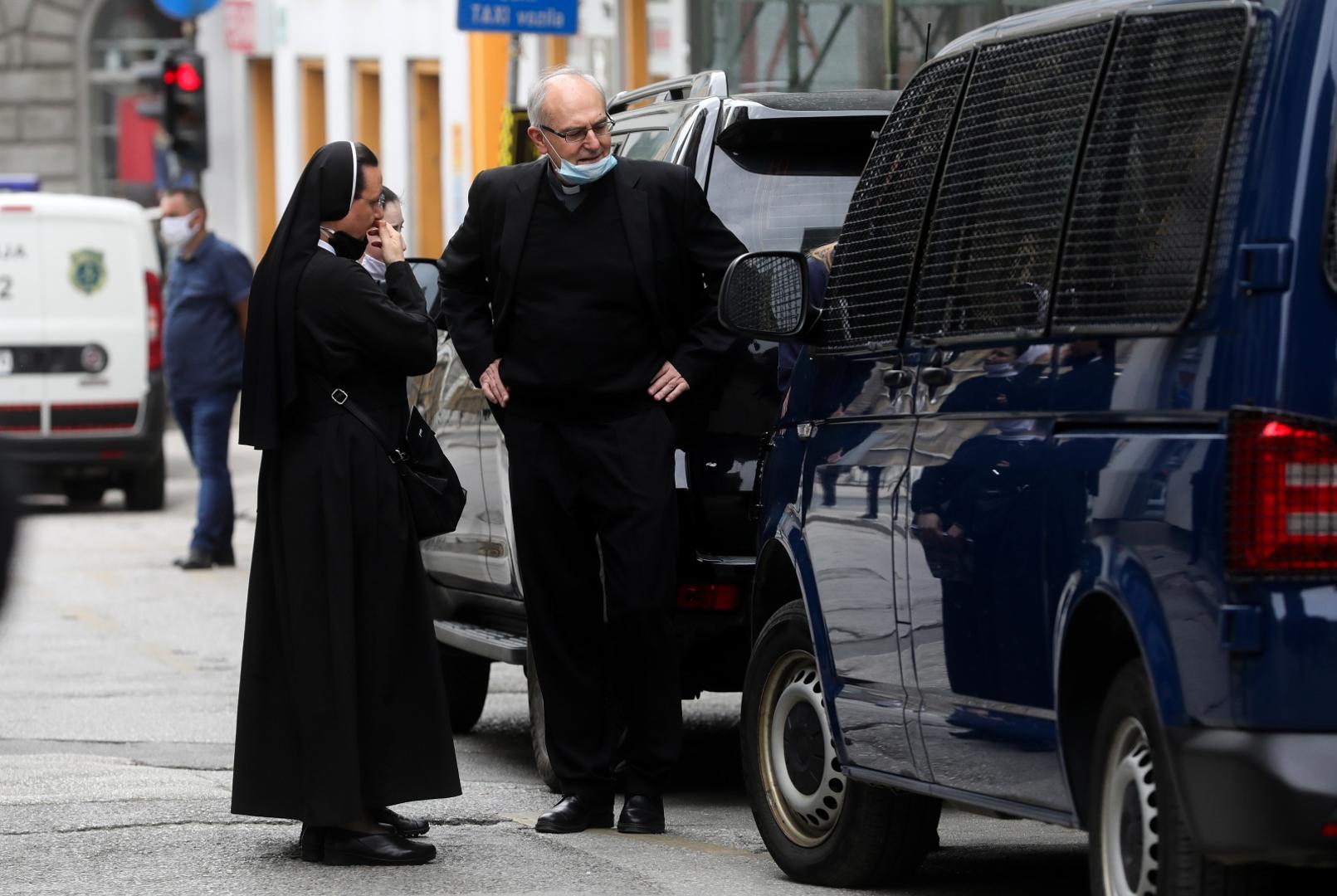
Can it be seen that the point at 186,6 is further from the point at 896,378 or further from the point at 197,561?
the point at 896,378

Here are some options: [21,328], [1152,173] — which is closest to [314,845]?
[1152,173]

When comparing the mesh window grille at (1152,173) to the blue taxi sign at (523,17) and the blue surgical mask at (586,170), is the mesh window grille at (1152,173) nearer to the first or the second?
the blue surgical mask at (586,170)

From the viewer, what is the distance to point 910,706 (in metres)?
5.95

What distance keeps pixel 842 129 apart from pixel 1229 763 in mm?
3638

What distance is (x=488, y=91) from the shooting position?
27.9 metres

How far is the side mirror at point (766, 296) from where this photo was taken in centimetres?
662

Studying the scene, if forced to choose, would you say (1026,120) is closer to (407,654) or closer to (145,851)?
(407,654)

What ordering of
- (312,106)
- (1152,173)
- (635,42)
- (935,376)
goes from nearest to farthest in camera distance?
(1152,173) < (935,376) < (635,42) < (312,106)

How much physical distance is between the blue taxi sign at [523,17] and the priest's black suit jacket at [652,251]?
34.4 ft

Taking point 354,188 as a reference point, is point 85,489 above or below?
below

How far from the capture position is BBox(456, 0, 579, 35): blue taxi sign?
59.0ft

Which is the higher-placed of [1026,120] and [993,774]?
[1026,120]

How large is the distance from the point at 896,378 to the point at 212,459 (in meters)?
11.0

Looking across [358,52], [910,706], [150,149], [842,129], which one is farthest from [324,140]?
[910,706]
